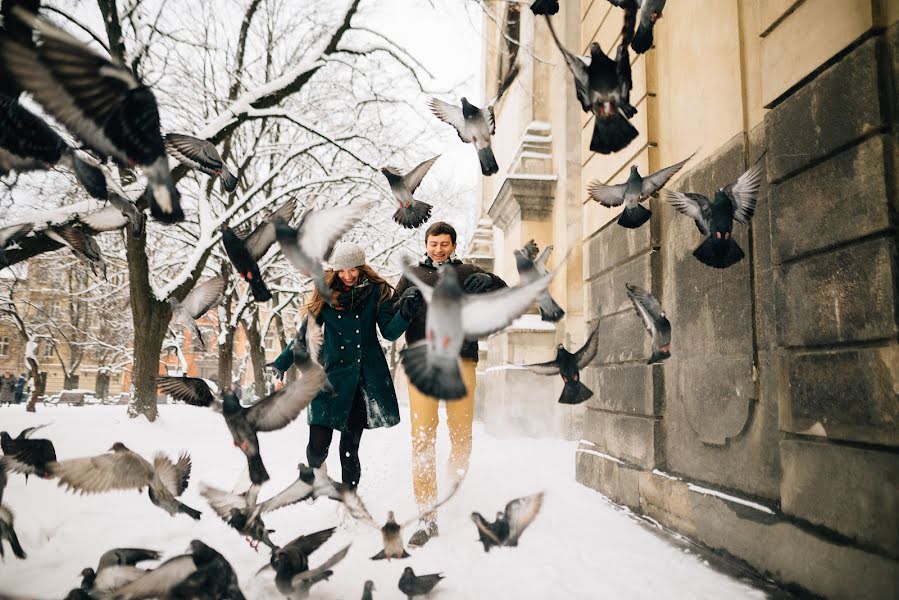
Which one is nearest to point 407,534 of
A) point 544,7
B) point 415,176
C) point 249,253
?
point 249,253

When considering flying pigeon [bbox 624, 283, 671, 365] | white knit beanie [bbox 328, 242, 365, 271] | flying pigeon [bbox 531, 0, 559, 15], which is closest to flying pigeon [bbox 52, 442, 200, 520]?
white knit beanie [bbox 328, 242, 365, 271]

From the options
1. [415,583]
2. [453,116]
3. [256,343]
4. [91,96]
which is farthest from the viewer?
[256,343]

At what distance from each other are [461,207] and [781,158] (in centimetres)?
2060

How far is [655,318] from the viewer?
3.45 m

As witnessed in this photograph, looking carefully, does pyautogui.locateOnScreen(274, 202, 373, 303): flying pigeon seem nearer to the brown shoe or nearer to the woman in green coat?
the woman in green coat

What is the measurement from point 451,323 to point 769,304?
2.06 meters

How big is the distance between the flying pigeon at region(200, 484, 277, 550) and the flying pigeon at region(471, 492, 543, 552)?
3.61 ft

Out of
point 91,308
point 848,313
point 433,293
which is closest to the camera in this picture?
point 433,293

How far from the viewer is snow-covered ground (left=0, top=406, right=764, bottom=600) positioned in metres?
2.71

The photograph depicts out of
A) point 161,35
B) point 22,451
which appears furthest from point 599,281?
point 161,35

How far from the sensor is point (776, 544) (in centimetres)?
272

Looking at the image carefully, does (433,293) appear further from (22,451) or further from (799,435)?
(22,451)

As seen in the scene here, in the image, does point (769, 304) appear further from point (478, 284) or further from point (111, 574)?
point (111, 574)

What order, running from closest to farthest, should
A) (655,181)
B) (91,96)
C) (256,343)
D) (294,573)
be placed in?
(91,96), (294,573), (655,181), (256,343)
